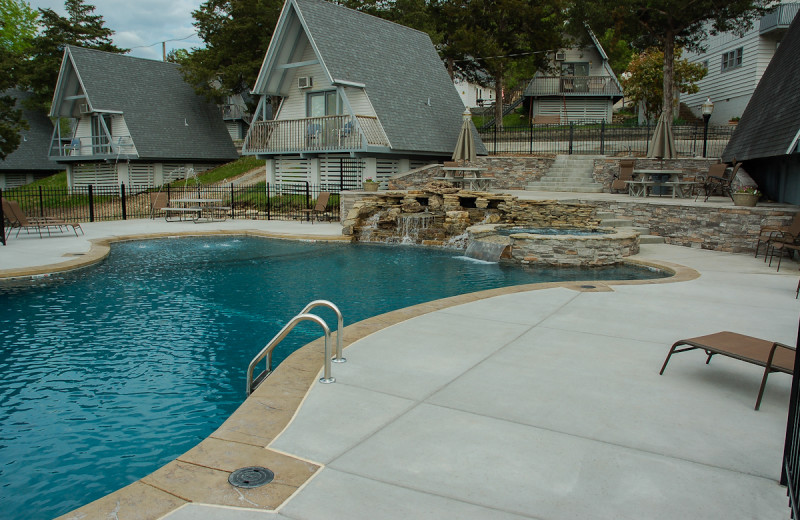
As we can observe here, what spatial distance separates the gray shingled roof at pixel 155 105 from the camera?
31766 mm

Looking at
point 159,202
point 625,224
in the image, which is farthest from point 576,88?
point 159,202

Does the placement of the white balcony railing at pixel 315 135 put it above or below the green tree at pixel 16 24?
below

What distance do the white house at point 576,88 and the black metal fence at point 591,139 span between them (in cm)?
901

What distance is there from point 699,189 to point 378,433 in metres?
19.1

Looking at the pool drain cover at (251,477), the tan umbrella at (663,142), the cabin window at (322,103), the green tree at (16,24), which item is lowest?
the pool drain cover at (251,477)

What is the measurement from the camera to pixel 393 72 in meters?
26.1

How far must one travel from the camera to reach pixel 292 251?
15.0m

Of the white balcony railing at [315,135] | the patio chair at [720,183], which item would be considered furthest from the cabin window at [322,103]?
the patio chair at [720,183]

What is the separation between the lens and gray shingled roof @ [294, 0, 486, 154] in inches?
927

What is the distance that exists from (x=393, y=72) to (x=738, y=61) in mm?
20864

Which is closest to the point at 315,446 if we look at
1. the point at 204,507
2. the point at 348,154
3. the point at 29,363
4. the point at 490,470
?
the point at 204,507

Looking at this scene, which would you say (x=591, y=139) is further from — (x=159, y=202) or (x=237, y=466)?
(x=237, y=466)

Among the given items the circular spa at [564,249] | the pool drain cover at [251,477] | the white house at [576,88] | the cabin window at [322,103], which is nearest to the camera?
the pool drain cover at [251,477]

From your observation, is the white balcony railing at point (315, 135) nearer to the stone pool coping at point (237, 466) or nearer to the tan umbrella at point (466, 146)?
the tan umbrella at point (466, 146)
